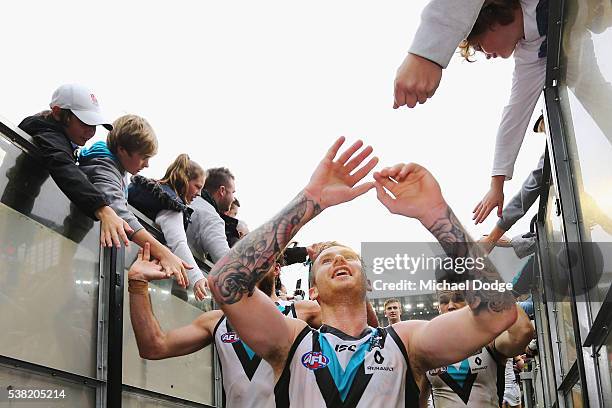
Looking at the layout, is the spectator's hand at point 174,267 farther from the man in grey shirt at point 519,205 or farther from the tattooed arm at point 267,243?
the man in grey shirt at point 519,205

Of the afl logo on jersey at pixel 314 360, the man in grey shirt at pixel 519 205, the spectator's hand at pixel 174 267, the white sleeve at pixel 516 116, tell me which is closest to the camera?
the afl logo on jersey at pixel 314 360

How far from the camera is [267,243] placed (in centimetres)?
291

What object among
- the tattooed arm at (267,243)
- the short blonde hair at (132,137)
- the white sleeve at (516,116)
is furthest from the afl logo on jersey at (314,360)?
the short blonde hair at (132,137)

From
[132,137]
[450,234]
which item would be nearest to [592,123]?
[450,234]

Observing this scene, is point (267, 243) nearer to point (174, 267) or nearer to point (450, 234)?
point (450, 234)

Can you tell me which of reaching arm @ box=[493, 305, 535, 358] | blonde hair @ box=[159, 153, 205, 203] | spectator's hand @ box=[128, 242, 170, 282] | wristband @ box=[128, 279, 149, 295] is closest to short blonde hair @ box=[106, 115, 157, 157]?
spectator's hand @ box=[128, 242, 170, 282]

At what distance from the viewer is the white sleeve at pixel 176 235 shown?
16.6 feet

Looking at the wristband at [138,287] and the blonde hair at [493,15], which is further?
the wristband at [138,287]

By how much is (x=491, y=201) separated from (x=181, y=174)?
246cm

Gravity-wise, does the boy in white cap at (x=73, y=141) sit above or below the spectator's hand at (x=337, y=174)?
above

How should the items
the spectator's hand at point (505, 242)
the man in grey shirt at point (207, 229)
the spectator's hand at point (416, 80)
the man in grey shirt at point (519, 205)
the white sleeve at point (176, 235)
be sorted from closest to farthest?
the spectator's hand at point (416, 80) → the man in grey shirt at point (519, 205) → the white sleeve at point (176, 235) → the man in grey shirt at point (207, 229) → the spectator's hand at point (505, 242)

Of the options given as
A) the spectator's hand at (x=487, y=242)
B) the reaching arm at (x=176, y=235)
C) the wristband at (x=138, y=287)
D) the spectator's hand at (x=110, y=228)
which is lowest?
the wristband at (x=138, y=287)

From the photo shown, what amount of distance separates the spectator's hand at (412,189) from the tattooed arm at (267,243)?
127mm

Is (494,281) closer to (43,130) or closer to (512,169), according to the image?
(512,169)
